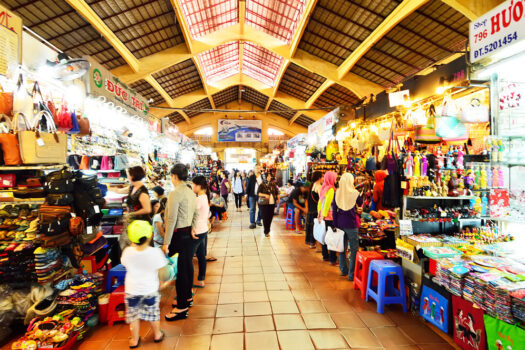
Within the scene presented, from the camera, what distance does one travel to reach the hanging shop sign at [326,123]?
7.56 meters

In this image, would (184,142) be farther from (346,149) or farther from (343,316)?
(343,316)

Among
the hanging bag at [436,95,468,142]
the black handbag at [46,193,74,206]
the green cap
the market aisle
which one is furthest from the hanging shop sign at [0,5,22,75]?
the hanging bag at [436,95,468,142]

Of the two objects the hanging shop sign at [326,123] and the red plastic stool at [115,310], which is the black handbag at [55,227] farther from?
the hanging shop sign at [326,123]

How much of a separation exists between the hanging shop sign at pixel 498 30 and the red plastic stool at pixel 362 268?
2.31 meters

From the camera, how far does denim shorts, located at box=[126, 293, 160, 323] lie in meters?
2.30

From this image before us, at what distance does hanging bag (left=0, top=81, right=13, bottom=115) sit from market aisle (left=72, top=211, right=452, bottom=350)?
2296 millimetres

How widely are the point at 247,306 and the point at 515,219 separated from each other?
2.68m

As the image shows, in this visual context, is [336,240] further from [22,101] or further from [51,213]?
[22,101]

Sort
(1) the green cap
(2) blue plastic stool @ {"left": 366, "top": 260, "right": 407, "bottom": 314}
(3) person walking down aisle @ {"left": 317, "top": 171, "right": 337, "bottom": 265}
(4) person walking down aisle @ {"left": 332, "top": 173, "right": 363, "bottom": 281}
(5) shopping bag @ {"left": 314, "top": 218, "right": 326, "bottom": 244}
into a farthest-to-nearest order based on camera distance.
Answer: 1. (5) shopping bag @ {"left": 314, "top": 218, "right": 326, "bottom": 244}
2. (3) person walking down aisle @ {"left": 317, "top": 171, "right": 337, "bottom": 265}
3. (4) person walking down aisle @ {"left": 332, "top": 173, "right": 363, "bottom": 281}
4. (2) blue plastic stool @ {"left": 366, "top": 260, "right": 407, "bottom": 314}
5. (1) the green cap

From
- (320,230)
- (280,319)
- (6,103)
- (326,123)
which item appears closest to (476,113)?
(320,230)

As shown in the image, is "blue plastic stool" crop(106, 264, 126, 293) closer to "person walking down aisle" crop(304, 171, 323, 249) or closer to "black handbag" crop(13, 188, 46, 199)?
"black handbag" crop(13, 188, 46, 199)

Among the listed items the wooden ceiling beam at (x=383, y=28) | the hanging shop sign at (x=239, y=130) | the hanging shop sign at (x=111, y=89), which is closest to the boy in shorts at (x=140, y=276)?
the hanging shop sign at (x=111, y=89)

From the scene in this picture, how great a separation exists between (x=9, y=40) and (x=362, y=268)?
4.50 m

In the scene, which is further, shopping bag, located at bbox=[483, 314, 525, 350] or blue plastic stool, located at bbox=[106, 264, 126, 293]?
blue plastic stool, located at bbox=[106, 264, 126, 293]
